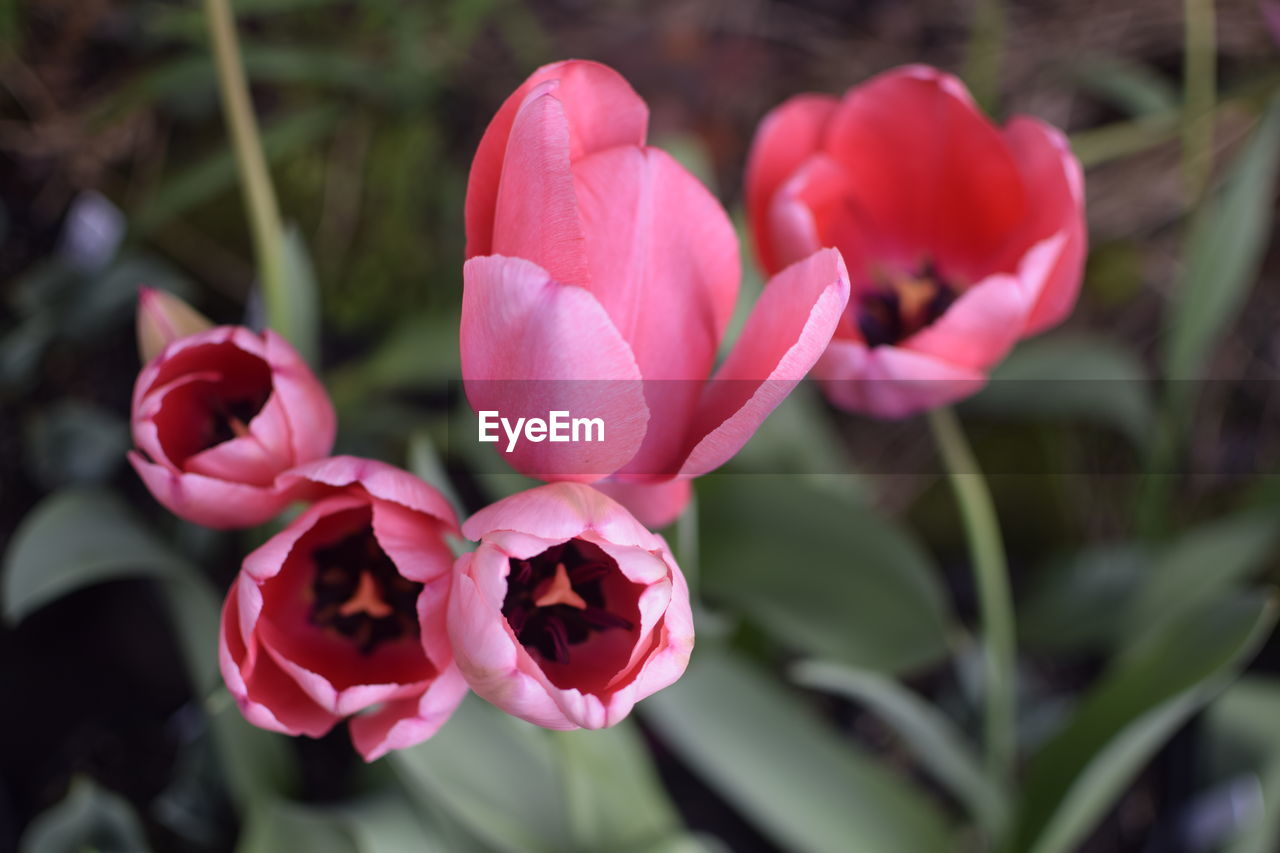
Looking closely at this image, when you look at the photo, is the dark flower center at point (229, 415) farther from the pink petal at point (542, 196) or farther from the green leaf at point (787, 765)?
the green leaf at point (787, 765)

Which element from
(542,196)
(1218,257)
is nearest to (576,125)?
(542,196)

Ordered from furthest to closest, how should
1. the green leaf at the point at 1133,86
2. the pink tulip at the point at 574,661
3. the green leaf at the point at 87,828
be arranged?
the green leaf at the point at 1133,86, the green leaf at the point at 87,828, the pink tulip at the point at 574,661

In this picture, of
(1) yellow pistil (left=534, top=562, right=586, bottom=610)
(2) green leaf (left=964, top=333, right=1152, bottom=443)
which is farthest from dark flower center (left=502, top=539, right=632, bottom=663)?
(2) green leaf (left=964, top=333, right=1152, bottom=443)

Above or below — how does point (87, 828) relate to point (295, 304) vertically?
below

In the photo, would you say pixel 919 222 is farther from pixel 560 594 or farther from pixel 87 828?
pixel 87 828

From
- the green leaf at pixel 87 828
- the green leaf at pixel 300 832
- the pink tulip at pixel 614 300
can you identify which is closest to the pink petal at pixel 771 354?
the pink tulip at pixel 614 300
